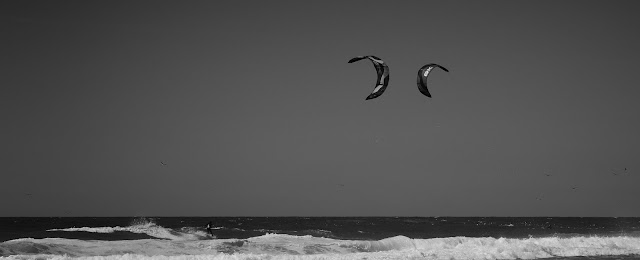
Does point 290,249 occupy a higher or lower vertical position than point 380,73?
lower

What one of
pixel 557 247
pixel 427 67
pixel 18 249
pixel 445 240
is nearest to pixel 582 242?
pixel 557 247

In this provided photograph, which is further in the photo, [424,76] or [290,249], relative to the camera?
[290,249]

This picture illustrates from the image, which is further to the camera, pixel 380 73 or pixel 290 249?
pixel 290 249

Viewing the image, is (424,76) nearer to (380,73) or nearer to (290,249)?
(380,73)

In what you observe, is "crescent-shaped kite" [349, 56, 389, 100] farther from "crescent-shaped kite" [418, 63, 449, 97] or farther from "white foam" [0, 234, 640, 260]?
"white foam" [0, 234, 640, 260]

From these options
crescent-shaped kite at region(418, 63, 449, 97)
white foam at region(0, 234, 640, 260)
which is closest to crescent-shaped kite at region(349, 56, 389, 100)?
crescent-shaped kite at region(418, 63, 449, 97)

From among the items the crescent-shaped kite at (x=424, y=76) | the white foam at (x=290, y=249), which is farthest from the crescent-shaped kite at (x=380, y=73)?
the white foam at (x=290, y=249)

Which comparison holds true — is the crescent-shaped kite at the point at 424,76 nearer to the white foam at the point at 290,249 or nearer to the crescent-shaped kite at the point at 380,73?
the crescent-shaped kite at the point at 380,73

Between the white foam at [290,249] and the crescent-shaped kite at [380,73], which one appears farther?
the white foam at [290,249]

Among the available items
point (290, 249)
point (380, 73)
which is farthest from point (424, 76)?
point (290, 249)

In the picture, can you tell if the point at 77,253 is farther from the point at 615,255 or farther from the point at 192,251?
the point at 615,255

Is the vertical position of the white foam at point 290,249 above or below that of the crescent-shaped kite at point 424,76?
below

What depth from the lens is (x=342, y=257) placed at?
23.9 meters

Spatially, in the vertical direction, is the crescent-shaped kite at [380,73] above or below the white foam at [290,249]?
above
